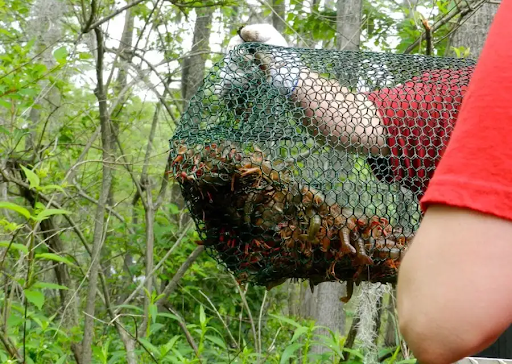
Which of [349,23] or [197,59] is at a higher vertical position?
[349,23]

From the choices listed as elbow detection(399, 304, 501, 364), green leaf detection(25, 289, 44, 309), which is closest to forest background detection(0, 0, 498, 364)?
green leaf detection(25, 289, 44, 309)

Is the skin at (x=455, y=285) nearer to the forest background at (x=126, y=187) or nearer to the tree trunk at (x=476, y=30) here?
Answer: the forest background at (x=126, y=187)

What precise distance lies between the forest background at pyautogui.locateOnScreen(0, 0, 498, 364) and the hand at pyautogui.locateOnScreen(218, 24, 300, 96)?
1.00 metres

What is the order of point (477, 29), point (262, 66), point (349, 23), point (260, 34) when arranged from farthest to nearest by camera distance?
point (349, 23) → point (477, 29) → point (260, 34) → point (262, 66)

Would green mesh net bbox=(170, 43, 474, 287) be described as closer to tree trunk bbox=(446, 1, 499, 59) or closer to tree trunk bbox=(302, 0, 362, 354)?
tree trunk bbox=(446, 1, 499, 59)

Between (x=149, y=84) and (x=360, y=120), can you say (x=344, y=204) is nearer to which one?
(x=360, y=120)

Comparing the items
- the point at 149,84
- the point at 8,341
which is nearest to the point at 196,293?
the point at 149,84

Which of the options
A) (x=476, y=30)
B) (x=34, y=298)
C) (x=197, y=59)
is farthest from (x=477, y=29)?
(x=197, y=59)

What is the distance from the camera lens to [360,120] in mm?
1487

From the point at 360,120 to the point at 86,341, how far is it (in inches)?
99.3

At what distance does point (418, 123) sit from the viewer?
1.51m

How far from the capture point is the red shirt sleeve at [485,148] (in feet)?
2.15

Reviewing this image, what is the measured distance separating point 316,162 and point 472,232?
84 cm

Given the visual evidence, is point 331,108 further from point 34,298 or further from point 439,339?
point 34,298
